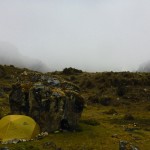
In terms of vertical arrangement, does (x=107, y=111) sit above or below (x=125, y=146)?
above

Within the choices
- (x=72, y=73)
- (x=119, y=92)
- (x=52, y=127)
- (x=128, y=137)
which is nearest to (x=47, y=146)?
(x=52, y=127)

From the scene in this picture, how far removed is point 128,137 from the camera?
33.6 meters

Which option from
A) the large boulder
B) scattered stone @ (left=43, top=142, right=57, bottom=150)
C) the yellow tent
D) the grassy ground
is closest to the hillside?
the grassy ground

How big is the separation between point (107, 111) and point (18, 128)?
18.6 metres

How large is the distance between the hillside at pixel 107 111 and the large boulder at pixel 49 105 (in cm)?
115

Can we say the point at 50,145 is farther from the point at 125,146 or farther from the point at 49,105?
the point at 125,146

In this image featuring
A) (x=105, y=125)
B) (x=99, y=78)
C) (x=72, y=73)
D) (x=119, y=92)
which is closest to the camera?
(x=105, y=125)

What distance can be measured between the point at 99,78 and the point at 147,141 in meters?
35.9

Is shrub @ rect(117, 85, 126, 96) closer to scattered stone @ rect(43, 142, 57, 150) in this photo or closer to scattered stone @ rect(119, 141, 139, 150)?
scattered stone @ rect(119, 141, 139, 150)

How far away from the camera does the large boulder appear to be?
3322 centimetres

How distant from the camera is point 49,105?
3341cm

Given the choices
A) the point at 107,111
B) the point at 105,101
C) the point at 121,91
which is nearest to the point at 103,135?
the point at 107,111

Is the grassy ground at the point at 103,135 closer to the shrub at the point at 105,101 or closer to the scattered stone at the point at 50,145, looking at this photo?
the scattered stone at the point at 50,145

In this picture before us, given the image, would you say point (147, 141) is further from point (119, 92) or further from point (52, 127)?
point (119, 92)
